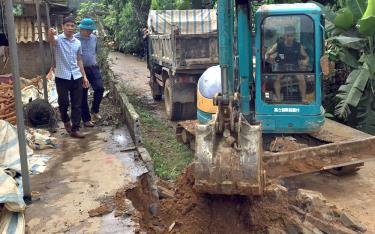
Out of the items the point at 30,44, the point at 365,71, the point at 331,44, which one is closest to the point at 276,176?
the point at 365,71

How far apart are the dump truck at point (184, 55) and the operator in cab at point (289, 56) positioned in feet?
11.1

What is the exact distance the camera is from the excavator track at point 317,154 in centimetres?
620

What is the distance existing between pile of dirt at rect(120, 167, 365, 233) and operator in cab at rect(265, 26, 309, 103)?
2.25 metres

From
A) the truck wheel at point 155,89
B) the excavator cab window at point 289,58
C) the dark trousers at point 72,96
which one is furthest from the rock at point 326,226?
the truck wheel at point 155,89

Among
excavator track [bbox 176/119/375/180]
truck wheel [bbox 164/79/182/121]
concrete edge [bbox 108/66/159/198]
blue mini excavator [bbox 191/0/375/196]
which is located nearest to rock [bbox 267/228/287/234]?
excavator track [bbox 176/119/375/180]

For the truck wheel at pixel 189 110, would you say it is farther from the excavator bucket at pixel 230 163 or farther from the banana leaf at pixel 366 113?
the excavator bucket at pixel 230 163

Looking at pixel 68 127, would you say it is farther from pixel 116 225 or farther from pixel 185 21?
pixel 185 21

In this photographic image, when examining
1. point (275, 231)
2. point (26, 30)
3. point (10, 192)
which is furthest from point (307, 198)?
point (26, 30)

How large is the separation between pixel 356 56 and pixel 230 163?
7571mm

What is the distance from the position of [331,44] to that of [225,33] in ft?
22.9

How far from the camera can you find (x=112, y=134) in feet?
26.5

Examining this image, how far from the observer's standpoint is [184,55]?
10406 millimetres

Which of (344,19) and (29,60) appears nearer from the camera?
(344,19)

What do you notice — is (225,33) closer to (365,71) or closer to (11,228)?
(11,228)
